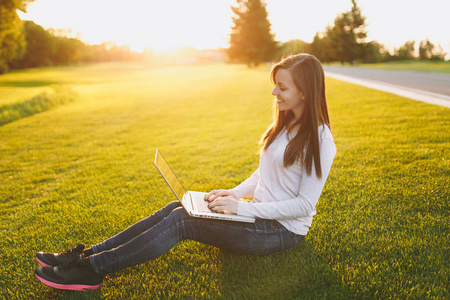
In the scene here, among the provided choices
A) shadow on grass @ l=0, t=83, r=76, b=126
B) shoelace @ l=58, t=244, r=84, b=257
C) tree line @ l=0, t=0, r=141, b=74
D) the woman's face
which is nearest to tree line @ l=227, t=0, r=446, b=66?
tree line @ l=0, t=0, r=141, b=74

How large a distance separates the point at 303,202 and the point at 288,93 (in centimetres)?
79

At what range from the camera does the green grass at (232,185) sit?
7.48 feet

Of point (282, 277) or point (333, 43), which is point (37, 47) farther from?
point (282, 277)

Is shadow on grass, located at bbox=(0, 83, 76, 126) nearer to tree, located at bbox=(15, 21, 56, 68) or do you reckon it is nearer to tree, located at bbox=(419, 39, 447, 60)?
tree, located at bbox=(15, 21, 56, 68)

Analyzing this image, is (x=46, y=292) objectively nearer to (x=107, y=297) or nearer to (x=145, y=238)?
(x=107, y=297)

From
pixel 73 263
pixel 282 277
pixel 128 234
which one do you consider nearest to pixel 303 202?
pixel 282 277

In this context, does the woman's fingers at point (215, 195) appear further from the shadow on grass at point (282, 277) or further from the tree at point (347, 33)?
the tree at point (347, 33)

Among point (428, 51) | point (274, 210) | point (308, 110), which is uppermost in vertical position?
point (428, 51)

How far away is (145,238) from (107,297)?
587mm

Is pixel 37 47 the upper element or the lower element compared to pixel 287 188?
upper

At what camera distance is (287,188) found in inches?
87.2

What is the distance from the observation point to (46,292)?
2328mm

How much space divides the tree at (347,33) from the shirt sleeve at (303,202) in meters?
40.7

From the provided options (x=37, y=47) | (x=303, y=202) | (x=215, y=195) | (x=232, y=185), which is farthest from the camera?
(x=37, y=47)
